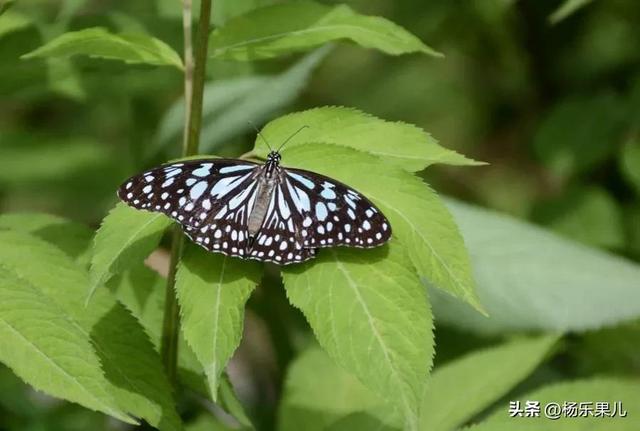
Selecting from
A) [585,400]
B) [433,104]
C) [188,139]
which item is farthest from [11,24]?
[433,104]

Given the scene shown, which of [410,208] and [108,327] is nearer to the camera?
[410,208]

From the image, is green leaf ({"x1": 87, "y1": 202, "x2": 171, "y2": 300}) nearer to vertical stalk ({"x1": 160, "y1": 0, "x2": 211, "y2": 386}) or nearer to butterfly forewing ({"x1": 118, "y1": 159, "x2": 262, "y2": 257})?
butterfly forewing ({"x1": 118, "y1": 159, "x2": 262, "y2": 257})

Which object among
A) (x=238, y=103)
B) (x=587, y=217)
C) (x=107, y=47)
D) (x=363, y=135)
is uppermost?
(x=107, y=47)

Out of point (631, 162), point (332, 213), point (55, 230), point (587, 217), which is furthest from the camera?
point (587, 217)

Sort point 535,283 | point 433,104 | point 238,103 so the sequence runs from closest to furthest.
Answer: point 535,283 < point 238,103 < point 433,104

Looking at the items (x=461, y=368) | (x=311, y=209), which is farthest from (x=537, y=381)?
(x=311, y=209)

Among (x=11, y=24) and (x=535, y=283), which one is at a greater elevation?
(x=11, y=24)

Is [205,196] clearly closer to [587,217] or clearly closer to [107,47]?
[107,47]

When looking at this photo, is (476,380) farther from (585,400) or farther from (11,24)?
(11,24)
